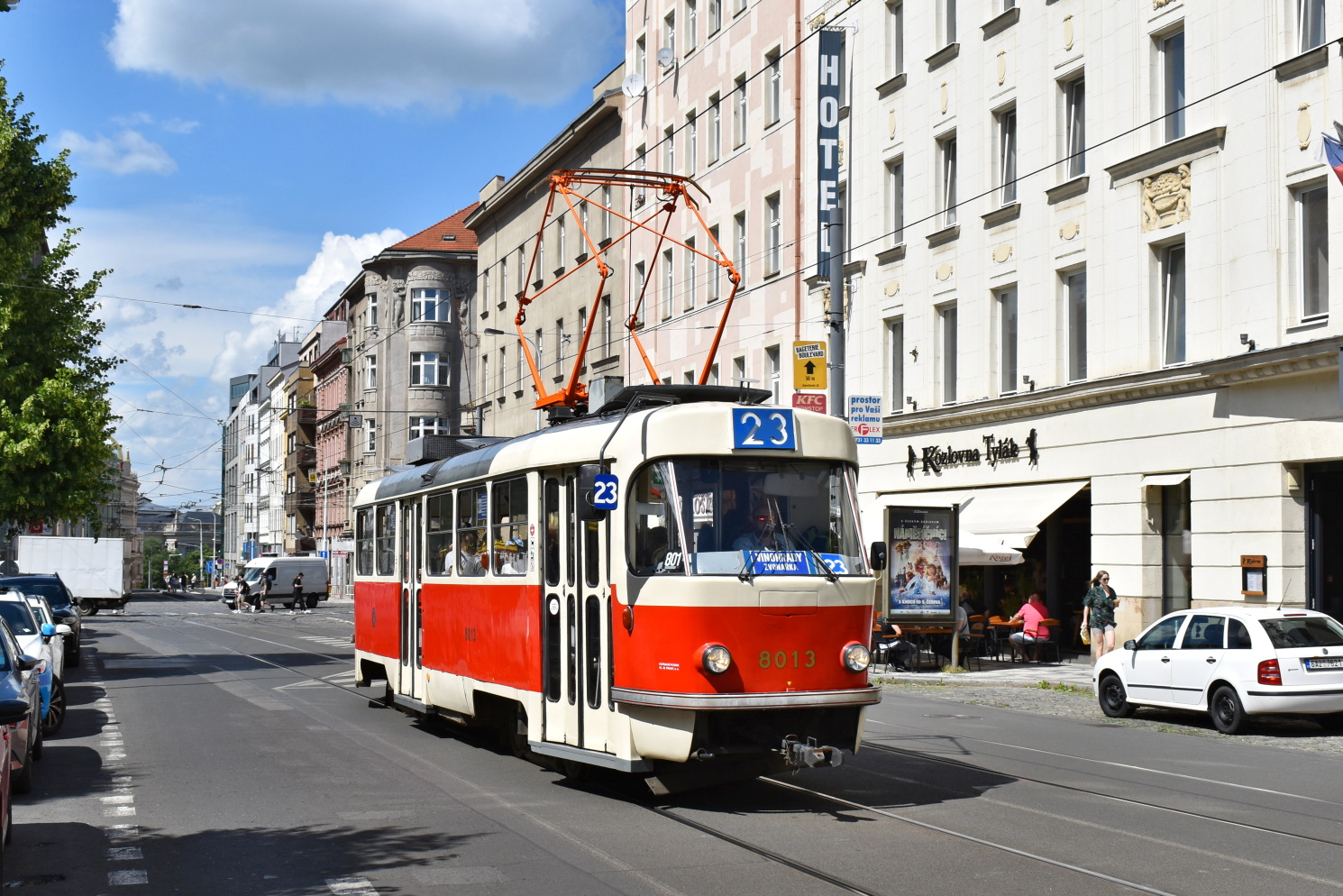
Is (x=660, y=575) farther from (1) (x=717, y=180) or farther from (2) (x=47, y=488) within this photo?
(1) (x=717, y=180)

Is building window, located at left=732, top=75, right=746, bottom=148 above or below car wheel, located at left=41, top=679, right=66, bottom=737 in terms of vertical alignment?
above

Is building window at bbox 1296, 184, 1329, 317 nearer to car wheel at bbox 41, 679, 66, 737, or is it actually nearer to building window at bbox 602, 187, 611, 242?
car wheel at bbox 41, 679, 66, 737

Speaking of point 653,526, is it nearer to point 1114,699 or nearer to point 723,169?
point 1114,699

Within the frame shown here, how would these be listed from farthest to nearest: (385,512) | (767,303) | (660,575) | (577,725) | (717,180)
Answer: (717,180), (767,303), (385,512), (577,725), (660,575)

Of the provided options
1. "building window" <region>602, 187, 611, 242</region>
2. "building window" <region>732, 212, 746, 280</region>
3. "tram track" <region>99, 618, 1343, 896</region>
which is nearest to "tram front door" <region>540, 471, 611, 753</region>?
"tram track" <region>99, 618, 1343, 896</region>

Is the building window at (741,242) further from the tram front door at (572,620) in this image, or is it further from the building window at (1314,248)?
the tram front door at (572,620)

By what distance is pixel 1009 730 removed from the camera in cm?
1734

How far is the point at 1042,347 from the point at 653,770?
64.4 feet

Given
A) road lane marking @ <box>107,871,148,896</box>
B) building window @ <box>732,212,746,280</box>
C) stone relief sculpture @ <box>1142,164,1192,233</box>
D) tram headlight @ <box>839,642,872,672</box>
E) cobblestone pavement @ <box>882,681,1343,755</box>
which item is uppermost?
building window @ <box>732,212,746,280</box>

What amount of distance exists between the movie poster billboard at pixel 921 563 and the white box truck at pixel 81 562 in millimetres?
42346

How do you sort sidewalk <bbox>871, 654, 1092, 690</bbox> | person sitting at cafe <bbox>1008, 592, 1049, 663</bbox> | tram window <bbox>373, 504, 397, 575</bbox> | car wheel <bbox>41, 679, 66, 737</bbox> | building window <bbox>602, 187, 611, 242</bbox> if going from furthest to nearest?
building window <bbox>602, 187, 611, 242</bbox> → person sitting at cafe <bbox>1008, 592, 1049, 663</bbox> → sidewalk <bbox>871, 654, 1092, 690</bbox> → tram window <bbox>373, 504, 397, 575</bbox> → car wheel <bbox>41, 679, 66, 737</bbox>

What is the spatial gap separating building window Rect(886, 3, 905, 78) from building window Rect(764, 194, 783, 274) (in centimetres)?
559

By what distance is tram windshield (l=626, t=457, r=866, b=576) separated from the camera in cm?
1084

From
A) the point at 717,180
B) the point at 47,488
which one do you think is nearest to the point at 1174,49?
the point at 717,180
